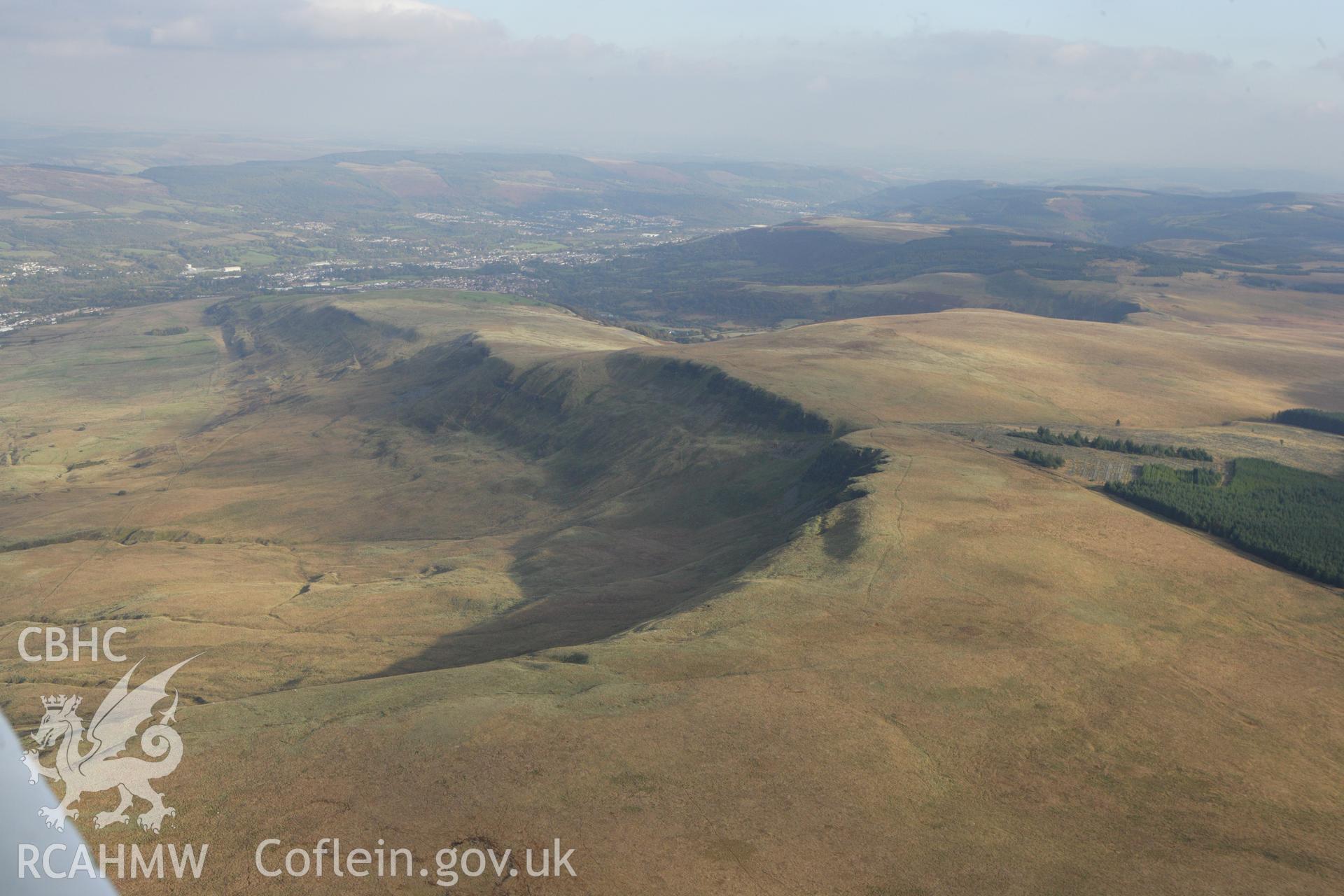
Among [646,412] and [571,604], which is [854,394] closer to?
[646,412]

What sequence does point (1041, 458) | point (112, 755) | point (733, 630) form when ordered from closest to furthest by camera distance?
point (112, 755), point (733, 630), point (1041, 458)

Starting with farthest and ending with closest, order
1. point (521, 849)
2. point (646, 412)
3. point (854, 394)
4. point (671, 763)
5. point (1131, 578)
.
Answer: point (646, 412) → point (854, 394) → point (1131, 578) → point (671, 763) → point (521, 849)

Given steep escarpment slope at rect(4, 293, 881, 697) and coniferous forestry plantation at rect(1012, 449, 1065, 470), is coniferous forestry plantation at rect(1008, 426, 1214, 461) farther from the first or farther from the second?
steep escarpment slope at rect(4, 293, 881, 697)

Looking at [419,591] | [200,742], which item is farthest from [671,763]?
[419,591]

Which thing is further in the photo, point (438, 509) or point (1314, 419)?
point (1314, 419)

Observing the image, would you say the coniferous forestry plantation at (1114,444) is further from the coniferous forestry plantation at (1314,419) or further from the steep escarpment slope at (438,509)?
the coniferous forestry plantation at (1314,419)

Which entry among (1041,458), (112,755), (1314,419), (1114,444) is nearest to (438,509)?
(112,755)

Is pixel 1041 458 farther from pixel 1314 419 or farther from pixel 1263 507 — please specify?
pixel 1314 419
